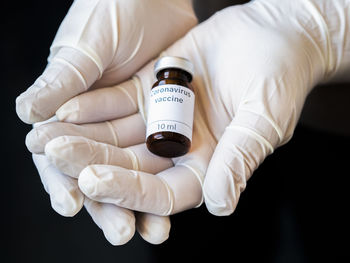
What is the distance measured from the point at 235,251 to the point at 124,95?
0.59 m

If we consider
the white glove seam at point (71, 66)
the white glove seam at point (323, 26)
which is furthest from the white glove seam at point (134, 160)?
the white glove seam at point (323, 26)

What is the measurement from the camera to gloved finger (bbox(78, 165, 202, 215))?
874 mm

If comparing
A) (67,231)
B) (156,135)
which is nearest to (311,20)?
(156,135)

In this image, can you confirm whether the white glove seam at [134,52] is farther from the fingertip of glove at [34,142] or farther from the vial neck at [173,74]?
the fingertip of glove at [34,142]

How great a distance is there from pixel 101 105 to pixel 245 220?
0.59 m

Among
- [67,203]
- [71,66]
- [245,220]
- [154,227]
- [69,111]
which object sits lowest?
[245,220]

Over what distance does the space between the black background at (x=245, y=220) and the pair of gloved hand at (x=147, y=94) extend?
0.23 m

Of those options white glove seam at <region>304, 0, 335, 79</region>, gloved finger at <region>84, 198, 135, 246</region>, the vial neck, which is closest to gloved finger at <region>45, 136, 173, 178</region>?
gloved finger at <region>84, 198, 135, 246</region>

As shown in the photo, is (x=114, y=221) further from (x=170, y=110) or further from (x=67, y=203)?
(x=170, y=110)

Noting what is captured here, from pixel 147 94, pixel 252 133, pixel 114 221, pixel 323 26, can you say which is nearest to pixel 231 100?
pixel 252 133

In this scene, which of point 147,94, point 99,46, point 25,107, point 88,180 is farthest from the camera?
point 147,94

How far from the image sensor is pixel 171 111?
979 millimetres

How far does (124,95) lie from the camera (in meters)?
1.17

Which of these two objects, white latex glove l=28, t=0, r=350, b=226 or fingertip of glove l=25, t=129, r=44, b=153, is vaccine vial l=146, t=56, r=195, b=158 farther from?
fingertip of glove l=25, t=129, r=44, b=153
